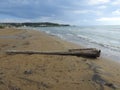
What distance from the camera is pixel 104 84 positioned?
630 centimetres

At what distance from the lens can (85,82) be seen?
20.7 ft

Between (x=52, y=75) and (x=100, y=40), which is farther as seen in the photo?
(x=100, y=40)

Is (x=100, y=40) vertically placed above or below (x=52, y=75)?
below

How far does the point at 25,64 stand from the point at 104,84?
9.95 ft

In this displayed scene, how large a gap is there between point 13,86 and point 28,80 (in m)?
0.60

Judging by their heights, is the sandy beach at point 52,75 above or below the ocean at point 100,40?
above

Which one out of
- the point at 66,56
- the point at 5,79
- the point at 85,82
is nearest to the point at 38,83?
the point at 5,79

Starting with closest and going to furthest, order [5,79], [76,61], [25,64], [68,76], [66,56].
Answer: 1. [5,79]
2. [68,76]
3. [25,64]
4. [76,61]
5. [66,56]

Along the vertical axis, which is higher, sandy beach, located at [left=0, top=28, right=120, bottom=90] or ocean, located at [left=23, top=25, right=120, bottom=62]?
sandy beach, located at [left=0, top=28, right=120, bottom=90]

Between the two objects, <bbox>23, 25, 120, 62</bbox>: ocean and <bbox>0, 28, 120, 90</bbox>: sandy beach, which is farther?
<bbox>23, 25, 120, 62</bbox>: ocean

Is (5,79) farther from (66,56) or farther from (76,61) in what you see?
(66,56)

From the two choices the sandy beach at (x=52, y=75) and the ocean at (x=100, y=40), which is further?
the ocean at (x=100, y=40)

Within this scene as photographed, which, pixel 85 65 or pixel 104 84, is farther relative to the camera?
pixel 85 65

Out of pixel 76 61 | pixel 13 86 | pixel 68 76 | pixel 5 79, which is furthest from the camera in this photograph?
pixel 76 61
